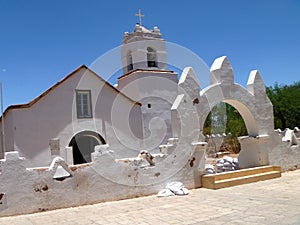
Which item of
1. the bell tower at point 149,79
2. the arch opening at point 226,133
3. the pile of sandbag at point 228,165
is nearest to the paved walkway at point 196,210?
the pile of sandbag at point 228,165

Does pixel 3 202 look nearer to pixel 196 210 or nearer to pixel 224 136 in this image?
pixel 196 210

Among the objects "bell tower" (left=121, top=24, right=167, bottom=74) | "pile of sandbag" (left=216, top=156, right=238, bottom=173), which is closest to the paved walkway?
"pile of sandbag" (left=216, top=156, right=238, bottom=173)

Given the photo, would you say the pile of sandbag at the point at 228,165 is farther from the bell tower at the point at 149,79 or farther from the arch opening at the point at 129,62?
the arch opening at the point at 129,62

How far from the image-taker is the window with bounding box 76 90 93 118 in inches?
606

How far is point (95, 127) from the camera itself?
15703 millimetres

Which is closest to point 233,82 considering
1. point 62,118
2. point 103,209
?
point 103,209

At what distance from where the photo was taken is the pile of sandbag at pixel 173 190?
962cm

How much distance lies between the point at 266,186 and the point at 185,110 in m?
3.50

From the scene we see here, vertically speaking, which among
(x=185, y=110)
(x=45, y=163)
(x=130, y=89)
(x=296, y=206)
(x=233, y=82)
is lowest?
(x=296, y=206)

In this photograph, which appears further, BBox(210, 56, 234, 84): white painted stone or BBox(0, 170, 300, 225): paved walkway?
BBox(210, 56, 234, 84): white painted stone

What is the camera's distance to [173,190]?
9789 mm

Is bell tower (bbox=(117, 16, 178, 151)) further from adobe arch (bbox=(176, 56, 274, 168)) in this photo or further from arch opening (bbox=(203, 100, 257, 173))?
adobe arch (bbox=(176, 56, 274, 168))

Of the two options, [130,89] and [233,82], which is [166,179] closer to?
[233,82]

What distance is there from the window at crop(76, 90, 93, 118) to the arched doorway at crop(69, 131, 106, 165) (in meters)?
0.87
